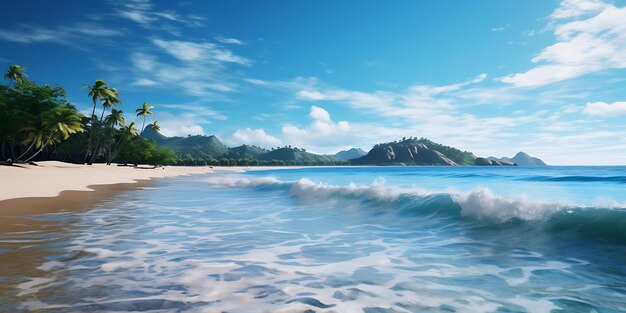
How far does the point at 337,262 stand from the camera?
6.83 meters

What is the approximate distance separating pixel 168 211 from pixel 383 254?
9.82 meters

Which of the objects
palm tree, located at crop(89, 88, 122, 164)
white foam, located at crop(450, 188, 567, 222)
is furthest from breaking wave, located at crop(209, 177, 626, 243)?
palm tree, located at crop(89, 88, 122, 164)

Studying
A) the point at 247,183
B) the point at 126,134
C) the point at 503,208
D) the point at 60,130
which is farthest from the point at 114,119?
the point at 503,208

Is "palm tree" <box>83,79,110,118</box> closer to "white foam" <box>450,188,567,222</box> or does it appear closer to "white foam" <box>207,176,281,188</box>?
"white foam" <box>207,176,281,188</box>

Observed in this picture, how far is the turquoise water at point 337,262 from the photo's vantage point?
4613mm

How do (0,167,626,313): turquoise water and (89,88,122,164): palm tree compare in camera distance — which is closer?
(0,167,626,313): turquoise water

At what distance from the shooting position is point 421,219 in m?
12.4

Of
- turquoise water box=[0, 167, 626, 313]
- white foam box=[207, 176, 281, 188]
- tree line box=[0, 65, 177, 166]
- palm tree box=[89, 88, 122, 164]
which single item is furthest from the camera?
palm tree box=[89, 88, 122, 164]

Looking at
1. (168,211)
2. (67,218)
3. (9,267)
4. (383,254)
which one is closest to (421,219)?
(383,254)

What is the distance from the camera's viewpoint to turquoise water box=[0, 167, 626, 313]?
182 inches

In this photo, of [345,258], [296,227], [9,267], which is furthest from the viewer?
[296,227]

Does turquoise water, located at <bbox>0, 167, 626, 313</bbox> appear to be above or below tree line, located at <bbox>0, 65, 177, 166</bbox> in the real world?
below

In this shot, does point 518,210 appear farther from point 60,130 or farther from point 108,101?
point 108,101

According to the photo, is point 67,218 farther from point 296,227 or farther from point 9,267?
point 296,227
